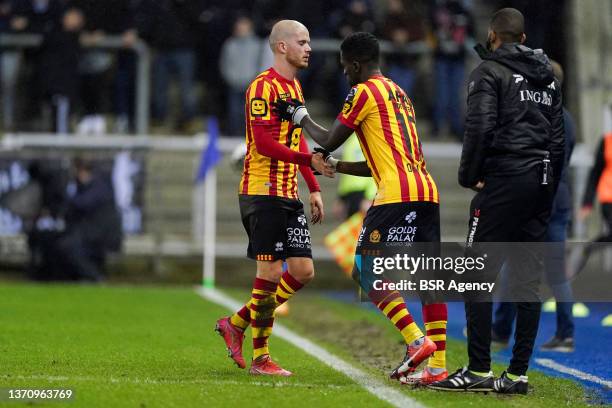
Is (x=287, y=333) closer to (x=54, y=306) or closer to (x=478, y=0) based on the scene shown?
(x=54, y=306)

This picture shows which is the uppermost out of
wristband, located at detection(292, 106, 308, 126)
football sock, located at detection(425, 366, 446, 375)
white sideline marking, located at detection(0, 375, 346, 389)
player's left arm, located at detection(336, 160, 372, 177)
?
wristband, located at detection(292, 106, 308, 126)

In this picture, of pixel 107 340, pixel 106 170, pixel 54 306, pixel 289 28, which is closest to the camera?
pixel 289 28

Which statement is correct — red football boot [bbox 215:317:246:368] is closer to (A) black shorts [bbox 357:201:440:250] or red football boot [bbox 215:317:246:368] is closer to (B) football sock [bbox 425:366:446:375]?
(A) black shorts [bbox 357:201:440:250]

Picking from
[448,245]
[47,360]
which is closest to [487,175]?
[448,245]

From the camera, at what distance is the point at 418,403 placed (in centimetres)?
692

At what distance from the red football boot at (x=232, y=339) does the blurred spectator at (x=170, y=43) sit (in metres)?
10.9

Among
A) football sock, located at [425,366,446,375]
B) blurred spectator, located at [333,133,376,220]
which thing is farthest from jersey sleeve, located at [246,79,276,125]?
blurred spectator, located at [333,133,376,220]

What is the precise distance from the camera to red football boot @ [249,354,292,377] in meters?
8.03

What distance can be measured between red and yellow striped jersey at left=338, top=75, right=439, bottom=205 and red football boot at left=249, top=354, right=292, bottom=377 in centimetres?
129

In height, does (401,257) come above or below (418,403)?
above

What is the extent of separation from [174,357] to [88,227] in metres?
9.02

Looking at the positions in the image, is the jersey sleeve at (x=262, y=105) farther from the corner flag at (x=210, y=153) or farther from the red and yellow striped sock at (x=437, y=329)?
the corner flag at (x=210, y=153)

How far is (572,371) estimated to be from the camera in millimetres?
8906

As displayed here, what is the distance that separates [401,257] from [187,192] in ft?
37.4
